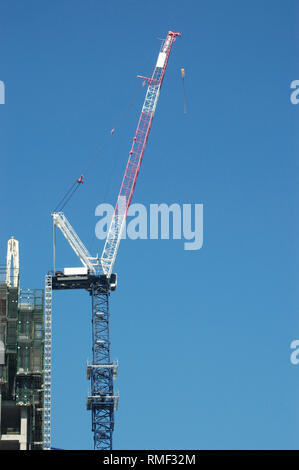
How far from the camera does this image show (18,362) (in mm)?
177875

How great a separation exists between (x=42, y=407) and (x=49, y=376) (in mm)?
4616

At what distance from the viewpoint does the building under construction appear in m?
174

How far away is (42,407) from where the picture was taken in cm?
18988

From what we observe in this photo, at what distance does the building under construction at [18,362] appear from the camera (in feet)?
573
